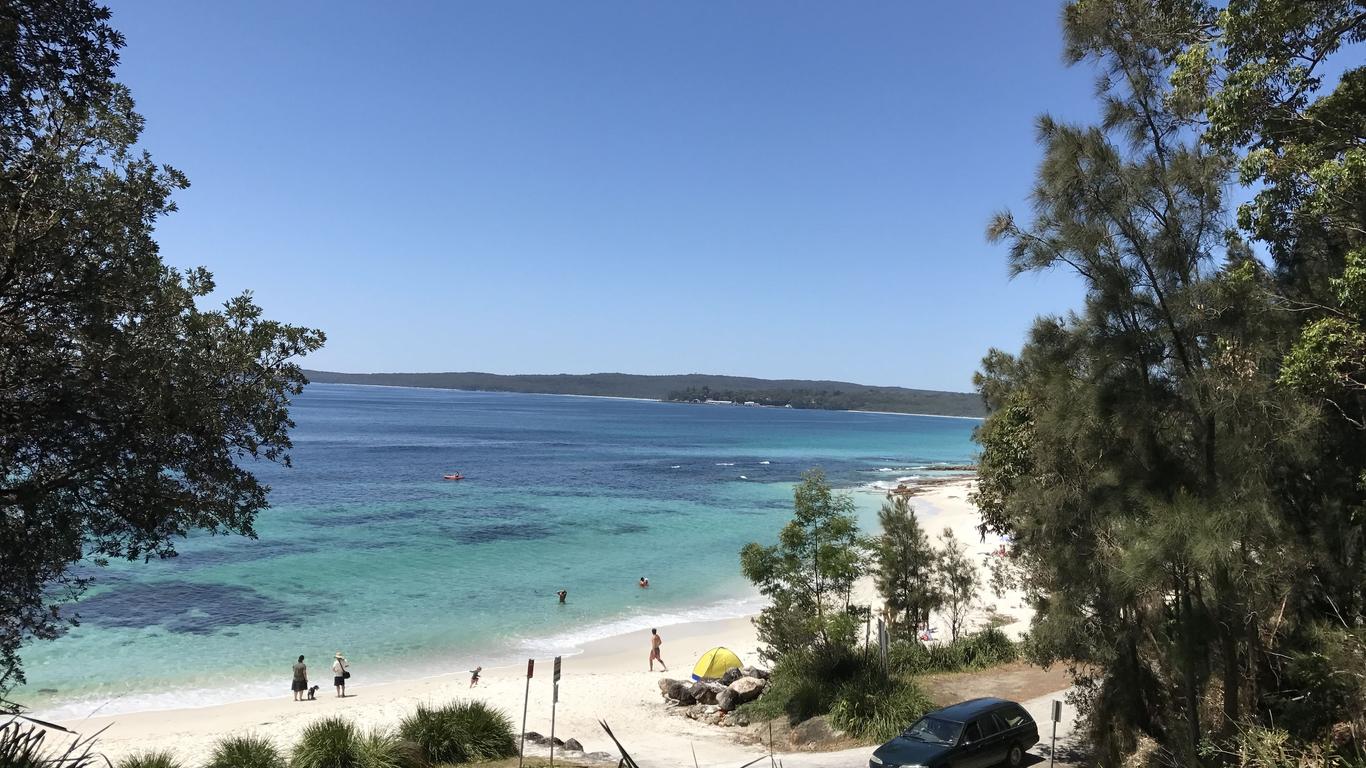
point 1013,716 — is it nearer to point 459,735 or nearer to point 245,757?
point 459,735

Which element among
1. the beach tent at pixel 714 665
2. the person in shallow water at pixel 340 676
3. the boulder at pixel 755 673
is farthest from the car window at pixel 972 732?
the person in shallow water at pixel 340 676

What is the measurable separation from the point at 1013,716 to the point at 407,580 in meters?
31.1

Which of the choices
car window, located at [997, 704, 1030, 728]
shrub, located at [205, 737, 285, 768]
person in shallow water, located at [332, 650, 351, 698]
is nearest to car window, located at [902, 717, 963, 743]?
car window, located at [997, 704, 1030, 728]

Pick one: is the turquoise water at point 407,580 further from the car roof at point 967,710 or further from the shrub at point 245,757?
the car roof at point 967,710

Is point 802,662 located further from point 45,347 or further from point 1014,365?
A: point 45,347

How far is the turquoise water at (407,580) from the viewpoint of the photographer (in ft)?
84.7

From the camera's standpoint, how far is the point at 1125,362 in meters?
10.5

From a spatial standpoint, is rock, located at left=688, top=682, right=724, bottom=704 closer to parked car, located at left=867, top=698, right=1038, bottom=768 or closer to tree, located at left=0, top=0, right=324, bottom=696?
parked car, located at left=867, top=698, right=1038, bottom=768

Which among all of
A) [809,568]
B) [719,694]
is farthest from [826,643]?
[719,694]

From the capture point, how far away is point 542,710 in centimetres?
2128

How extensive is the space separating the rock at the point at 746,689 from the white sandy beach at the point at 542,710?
3.94 feet

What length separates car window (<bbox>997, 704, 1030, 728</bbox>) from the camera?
13736 millimetres

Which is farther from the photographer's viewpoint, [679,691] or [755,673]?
[755,673]

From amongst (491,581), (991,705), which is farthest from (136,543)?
(491,581)
